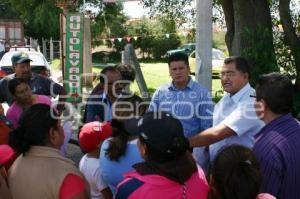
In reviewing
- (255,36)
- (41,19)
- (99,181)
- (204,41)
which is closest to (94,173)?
(99,181)

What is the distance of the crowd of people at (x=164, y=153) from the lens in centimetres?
225

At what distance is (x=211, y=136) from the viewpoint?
3.35m

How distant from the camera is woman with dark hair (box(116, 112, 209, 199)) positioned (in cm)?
224

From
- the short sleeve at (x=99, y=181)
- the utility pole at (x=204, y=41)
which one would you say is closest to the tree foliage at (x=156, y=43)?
the utility pole at (x=204, y=41)

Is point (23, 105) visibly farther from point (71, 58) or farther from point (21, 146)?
point (71, 58)

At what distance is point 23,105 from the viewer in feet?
15.8

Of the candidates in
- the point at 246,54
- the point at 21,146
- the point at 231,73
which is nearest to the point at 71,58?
the point at 246,54

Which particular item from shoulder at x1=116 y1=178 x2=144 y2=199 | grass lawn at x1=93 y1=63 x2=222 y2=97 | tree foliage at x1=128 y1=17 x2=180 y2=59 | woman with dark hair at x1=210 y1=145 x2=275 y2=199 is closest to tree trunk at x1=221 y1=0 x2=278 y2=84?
grass lawn at x1=93 y1=63 x2=222 y2=97

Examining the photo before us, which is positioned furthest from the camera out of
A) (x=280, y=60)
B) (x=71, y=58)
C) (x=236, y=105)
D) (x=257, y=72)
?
(x=71, y=58)

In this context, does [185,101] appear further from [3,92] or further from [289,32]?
[289,32]

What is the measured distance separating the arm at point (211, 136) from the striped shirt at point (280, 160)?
1.84 feet

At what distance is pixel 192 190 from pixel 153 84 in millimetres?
17086

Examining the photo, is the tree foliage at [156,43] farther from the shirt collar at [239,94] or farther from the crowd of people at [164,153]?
the crowd of people at [164,153]

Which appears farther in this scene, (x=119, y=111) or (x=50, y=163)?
(x=119, y=111)
